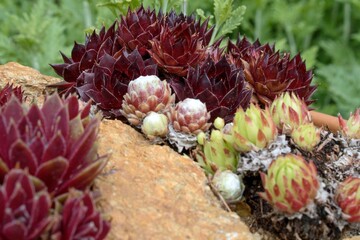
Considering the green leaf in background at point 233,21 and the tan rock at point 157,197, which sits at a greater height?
the green leaf in background at point 233,21

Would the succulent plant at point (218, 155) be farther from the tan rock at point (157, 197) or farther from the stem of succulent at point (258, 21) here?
the stem of succulent at point (258, 21)

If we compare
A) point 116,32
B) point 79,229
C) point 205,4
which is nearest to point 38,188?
point 79,229

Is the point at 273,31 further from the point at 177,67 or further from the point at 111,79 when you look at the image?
the point at 111,79

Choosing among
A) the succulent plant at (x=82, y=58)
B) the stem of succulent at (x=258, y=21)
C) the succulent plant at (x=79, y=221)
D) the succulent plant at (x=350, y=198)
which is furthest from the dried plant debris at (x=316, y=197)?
the stem of succulent at (x=258, y=21)

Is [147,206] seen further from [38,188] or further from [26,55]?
[26,55]

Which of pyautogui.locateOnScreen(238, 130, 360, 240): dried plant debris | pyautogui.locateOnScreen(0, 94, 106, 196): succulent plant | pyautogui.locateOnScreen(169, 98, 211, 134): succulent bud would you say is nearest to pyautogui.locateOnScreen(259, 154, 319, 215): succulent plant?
pyautogui.locateOnScreen(238, 130, 360, 240): dried plant debris

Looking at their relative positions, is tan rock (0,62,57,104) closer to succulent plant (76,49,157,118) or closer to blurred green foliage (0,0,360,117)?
succulent plant (76,49,157,118)
